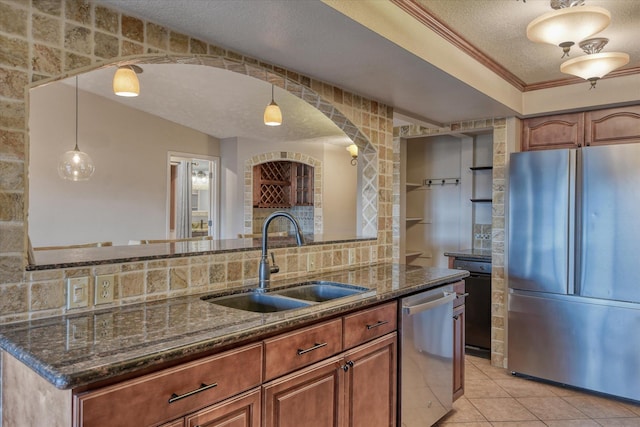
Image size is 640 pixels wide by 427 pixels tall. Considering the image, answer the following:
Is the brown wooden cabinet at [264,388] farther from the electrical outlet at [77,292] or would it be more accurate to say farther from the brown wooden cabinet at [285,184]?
the brown wooden cabinet at [285,184]

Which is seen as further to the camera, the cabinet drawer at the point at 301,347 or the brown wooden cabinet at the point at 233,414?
the cabinet drawer at the point at 301,347

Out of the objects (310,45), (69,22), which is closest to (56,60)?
(69,22)

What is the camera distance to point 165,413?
120cm

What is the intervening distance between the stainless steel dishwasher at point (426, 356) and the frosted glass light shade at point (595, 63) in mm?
1430

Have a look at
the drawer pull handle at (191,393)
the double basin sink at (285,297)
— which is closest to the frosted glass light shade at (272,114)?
the double basin sink at (285,297)

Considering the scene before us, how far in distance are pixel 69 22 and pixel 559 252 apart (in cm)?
331

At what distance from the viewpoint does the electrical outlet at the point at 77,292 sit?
1536 millimetres

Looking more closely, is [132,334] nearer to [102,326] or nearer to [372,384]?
[102,326]

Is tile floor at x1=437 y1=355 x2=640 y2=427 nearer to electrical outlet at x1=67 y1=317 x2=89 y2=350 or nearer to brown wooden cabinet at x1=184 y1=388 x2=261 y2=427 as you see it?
brown wooden cabinet at x1=184 y1=388 x2=261 y2=427

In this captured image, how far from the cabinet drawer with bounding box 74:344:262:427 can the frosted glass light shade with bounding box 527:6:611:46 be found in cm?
179

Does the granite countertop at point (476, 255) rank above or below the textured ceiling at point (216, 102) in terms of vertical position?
below

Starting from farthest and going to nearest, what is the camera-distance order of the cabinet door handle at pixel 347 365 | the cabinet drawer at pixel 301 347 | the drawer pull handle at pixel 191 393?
the cabinet door handle at pixel 347 365, the cabinet drawer at pixel 301 347, the drawer pull handle at pixel 191 393

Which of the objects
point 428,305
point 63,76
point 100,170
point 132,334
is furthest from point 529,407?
point 100,170

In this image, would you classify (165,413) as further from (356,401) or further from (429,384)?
(429,384)
